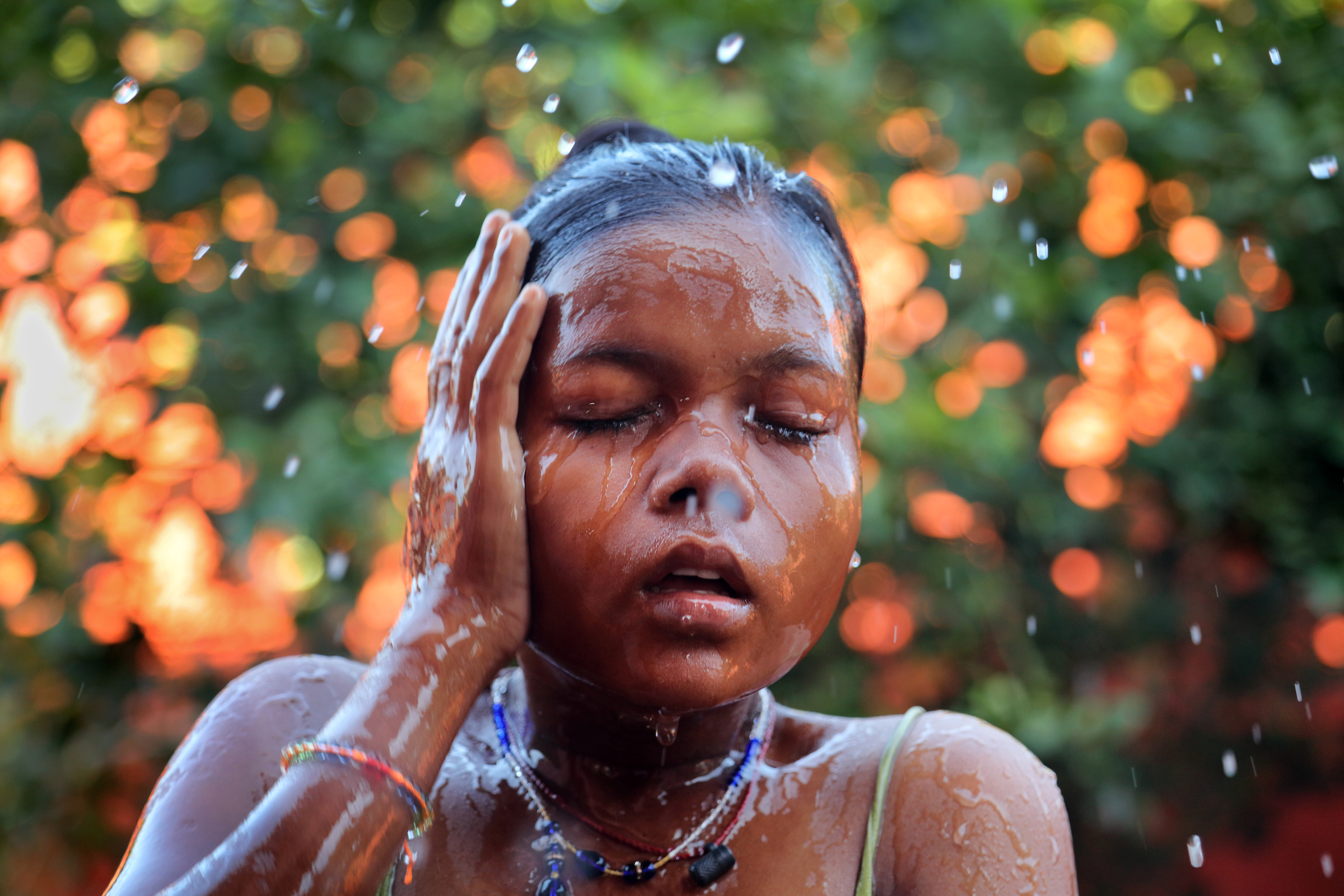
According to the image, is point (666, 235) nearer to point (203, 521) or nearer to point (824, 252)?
point (824, 252)

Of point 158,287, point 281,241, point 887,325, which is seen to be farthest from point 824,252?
point 158,287

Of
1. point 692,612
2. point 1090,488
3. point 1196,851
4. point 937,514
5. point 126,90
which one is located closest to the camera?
point 692,612

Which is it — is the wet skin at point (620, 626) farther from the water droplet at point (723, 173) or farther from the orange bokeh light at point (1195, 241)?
the orange bokeh light at point (1195, 241)

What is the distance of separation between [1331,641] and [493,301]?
3.58 meters

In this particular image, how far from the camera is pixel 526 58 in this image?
11.9ft

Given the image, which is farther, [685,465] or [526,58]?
[526,58]

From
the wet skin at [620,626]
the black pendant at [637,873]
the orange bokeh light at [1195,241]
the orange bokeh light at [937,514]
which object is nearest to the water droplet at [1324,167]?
the orange bokeh light at [1195,241]

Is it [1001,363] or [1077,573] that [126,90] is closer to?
[1001,363]

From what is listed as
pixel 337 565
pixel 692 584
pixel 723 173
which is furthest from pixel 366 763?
pixel 337 565

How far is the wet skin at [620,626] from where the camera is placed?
141 cm

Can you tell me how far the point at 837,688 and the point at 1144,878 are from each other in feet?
4.21

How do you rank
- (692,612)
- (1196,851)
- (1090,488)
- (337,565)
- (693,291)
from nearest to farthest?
(692,612) < (693,291) < (337,565) < (1196,851) < (1090,488)

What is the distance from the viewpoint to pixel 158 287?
3.77m

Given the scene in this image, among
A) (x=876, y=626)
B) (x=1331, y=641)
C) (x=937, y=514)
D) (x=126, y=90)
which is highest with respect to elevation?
(x=126, y=90)
